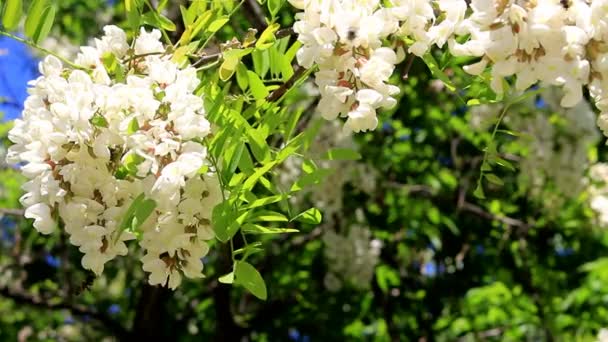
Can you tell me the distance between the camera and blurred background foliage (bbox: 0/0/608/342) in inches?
157

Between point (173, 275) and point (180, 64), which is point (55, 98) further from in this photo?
point (173, 275)

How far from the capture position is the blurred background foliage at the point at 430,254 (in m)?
3.99

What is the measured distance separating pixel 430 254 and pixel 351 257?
62 centimetres

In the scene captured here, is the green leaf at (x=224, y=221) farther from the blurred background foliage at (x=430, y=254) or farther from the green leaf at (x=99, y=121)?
the blurred background foliage at (x=430, y=254)

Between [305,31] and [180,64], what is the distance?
0.21 meters

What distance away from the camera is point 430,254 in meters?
4.43

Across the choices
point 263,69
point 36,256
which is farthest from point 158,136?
point 36,256

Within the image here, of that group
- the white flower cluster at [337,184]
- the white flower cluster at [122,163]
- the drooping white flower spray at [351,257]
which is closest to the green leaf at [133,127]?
the white flower cluster at [122,163]

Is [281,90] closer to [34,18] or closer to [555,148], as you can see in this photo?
[34,18]

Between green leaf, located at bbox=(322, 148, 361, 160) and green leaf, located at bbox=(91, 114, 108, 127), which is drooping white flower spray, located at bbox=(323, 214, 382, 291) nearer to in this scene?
green leaf, located at bbox=(322, 148, 361, 160)

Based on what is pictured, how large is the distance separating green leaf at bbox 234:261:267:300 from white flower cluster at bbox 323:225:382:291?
2769 millimetres

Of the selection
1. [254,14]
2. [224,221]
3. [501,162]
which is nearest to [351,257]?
[254,14]

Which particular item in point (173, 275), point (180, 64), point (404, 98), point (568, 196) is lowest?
point (568, 196)

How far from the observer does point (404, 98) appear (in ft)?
12.8
